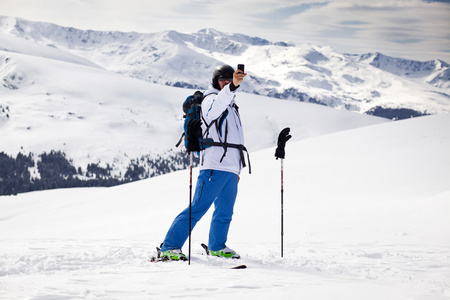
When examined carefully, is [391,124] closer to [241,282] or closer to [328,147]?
[328,147]

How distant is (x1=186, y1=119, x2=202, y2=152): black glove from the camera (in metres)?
6.42

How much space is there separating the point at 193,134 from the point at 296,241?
416 centimetres

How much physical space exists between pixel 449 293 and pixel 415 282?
0.63 m

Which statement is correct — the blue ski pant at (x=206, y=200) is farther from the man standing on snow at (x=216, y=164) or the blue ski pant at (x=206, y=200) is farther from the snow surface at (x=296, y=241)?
the snow surface at (x=296, y=241)

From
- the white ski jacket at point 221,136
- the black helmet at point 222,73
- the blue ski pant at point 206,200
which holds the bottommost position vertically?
the blue ski pant at point 206,200

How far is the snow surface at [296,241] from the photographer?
4879mm

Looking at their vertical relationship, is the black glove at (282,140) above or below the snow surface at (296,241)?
above

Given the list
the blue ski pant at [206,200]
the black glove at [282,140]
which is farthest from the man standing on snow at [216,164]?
the black glove at [282,140]

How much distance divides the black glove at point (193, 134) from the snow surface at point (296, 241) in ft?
5.41

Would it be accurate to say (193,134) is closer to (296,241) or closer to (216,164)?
(216,164)

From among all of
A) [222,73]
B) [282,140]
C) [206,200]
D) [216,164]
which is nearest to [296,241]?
[282,140]

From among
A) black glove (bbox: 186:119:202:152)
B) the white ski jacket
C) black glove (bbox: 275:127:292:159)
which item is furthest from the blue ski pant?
black glove (bbox: 275:127:292:159)

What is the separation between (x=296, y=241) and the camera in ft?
30.9

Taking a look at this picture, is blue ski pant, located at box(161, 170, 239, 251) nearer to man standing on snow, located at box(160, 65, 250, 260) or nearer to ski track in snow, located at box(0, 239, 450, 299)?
man standing on snow, located at box(160, 65, 250, 260)
